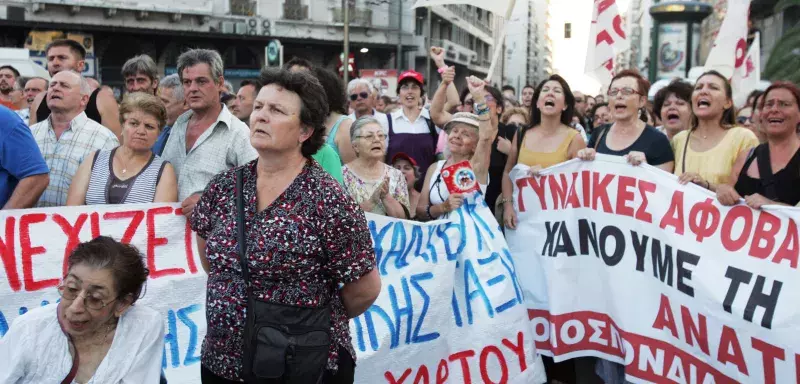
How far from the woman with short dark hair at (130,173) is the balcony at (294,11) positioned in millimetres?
32583

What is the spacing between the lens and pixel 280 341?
2400 mm

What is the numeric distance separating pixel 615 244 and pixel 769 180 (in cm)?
88

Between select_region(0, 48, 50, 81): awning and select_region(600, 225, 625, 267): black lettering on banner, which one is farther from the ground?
select_region(0, 48, 50, 81): awning

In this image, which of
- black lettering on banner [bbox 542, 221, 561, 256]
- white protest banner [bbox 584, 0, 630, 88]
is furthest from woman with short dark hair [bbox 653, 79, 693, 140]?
white protest banner [bbox 584, 0, 630, 88]

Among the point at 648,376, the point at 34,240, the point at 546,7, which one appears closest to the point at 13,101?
the point at 34,240

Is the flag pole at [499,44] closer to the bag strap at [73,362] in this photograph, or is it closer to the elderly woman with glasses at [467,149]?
the elderly woman with glasses at [467,149]

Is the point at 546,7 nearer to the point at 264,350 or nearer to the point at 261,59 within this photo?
the point at 261,59

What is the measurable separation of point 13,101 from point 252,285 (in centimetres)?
680

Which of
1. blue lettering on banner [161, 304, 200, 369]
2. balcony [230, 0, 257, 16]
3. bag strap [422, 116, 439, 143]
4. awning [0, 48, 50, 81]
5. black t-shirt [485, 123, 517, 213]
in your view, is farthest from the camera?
balcony [230, 0, 257, 16]

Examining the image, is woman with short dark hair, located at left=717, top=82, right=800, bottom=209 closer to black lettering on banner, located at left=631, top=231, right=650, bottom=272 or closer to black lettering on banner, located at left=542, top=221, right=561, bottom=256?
black lettering on banner, located at left=631, top=231, right=650, bottom=272

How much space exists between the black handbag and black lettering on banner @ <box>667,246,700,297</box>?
2.25m

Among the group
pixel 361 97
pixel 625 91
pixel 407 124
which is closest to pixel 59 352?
pixel 625 91

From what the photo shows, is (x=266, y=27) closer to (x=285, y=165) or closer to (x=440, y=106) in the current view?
(x=440, y=106)

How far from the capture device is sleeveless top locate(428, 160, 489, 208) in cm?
482
